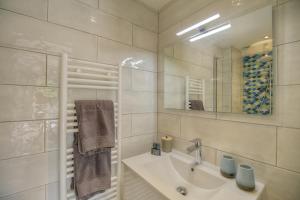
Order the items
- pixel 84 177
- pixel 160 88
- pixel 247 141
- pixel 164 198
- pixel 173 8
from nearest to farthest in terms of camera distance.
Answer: pixel 164 198 < pixel 247 141 < pixel 84 177 < pixel 173 8 < pixel 160 88

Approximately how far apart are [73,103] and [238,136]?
1148 mm

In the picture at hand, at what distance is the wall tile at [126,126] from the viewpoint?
132 cm

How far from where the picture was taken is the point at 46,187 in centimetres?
94

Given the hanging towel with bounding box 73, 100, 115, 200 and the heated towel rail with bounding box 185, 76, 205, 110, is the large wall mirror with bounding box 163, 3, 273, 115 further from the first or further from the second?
the hanging towel with bounding box 73, 100, 115, 200

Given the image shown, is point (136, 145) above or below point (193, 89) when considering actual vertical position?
below

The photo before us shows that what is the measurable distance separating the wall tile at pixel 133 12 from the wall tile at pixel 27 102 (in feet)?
2.68

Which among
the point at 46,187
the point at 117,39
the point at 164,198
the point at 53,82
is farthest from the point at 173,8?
the point at 46,187

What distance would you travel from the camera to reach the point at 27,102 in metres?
0.88

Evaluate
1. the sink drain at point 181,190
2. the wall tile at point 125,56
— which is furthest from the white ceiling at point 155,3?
the sink drain at point 181,190

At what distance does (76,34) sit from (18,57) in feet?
1.28

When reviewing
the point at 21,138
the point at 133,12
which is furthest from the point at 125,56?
the point at 21,138

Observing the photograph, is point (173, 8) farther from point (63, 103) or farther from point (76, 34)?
point (63, 103)

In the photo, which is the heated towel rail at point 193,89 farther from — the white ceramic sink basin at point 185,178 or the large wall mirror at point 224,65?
the white ceramic sink basin at point 185,178

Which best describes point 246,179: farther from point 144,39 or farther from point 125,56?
point 144,39
